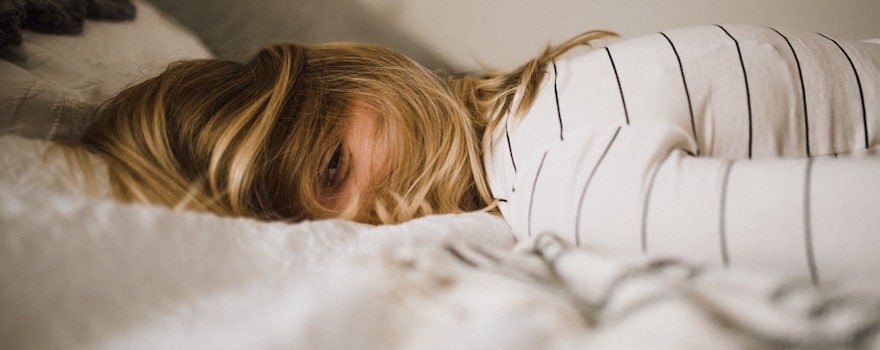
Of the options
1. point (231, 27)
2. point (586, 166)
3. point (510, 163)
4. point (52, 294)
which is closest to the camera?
point (52, 294)

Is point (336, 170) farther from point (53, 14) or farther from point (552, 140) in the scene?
point (53, 14)

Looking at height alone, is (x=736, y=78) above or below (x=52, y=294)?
above

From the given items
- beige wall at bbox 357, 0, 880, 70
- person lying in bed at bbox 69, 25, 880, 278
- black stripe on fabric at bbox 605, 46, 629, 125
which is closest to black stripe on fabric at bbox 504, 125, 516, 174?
person lying in bed at bbox 69, 25, 880, 278

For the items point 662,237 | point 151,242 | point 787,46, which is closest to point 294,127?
point 151,242

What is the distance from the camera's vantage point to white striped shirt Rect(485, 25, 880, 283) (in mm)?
302

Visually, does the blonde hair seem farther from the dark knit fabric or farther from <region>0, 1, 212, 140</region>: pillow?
the dark knit fabric

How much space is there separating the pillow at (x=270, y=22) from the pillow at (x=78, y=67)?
0.12ft

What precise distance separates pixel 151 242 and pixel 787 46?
658 millimetres

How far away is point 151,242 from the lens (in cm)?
29

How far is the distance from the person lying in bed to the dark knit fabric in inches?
5.9

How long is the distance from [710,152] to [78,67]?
81cm

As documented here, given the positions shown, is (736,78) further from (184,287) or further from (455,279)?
(184,287)

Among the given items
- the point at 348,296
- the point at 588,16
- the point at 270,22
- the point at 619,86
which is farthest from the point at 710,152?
the point at 270,22

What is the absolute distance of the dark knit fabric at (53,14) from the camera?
51cm
